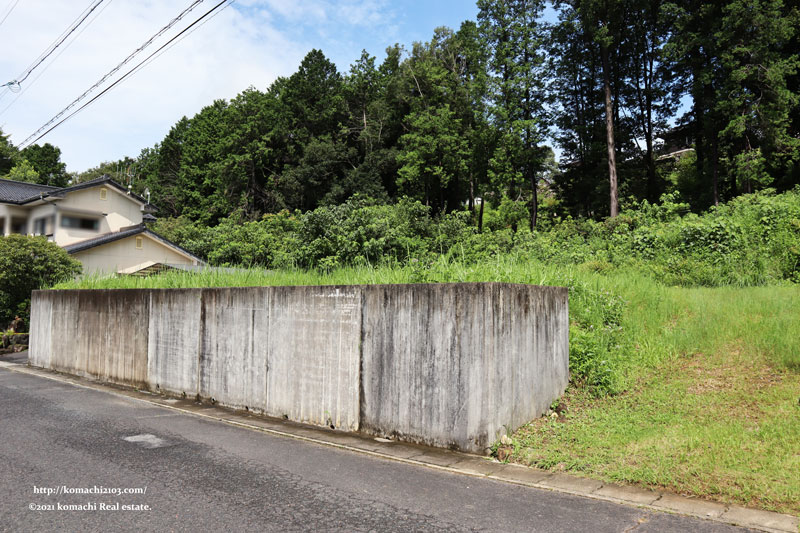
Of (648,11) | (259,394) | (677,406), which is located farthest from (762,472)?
(648,11)

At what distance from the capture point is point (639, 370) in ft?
19.5

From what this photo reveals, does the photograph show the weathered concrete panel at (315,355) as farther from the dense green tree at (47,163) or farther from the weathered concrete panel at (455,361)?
the dense green tree at (47,163)

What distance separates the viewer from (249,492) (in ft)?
12.2

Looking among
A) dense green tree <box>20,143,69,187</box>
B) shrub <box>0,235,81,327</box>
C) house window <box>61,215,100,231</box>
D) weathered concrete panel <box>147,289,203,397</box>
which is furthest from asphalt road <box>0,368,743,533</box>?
dense green tree <box>20,143,69,187</box>

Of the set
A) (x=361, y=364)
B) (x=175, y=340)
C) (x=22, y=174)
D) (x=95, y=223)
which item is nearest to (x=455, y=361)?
(x=361, y=364)

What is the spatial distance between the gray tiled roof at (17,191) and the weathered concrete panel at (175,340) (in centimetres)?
2233

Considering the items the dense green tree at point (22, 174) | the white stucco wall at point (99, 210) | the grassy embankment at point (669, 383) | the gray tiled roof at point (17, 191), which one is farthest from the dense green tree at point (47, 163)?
the grassy embankment at point (669, 383)

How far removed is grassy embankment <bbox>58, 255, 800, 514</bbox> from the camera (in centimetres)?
380

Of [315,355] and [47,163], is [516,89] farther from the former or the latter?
[47,163]

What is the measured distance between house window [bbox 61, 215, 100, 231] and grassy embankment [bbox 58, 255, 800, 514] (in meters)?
20.3

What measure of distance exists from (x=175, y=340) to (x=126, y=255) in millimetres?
16982

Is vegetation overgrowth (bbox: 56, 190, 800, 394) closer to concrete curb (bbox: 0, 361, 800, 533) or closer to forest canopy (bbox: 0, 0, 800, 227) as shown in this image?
concrete curb (bbox: 0, 361, 800, 533)

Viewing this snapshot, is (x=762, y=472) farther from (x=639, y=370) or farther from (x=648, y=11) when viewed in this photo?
(x=648, y=11)

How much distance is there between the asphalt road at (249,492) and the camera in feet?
10.5
